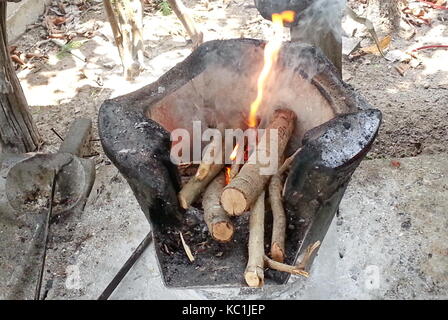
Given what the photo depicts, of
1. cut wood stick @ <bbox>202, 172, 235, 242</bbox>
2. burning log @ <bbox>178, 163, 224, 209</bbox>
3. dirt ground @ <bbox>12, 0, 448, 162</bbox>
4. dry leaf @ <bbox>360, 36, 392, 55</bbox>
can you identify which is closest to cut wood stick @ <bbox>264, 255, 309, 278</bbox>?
cut wood stick @ <bbox>202, 172, 235, 242</bbox>

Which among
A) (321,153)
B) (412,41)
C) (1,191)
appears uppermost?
(321,153)

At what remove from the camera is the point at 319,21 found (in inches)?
130

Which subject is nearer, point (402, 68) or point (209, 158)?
point (209, 158)

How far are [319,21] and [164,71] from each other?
2.34 meters

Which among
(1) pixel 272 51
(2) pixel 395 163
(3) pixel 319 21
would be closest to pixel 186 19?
(3) pixel 319 21

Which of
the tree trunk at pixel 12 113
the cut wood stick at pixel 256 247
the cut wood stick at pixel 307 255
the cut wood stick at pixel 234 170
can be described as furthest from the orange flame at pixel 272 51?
the tree trunk at pixel 12 113

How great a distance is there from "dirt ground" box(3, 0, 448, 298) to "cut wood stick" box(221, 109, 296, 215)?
1142mm

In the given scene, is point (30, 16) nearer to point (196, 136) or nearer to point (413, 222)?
point (196, 136)

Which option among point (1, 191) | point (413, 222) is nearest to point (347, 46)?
point (413, 222)

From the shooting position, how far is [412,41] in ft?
17.4

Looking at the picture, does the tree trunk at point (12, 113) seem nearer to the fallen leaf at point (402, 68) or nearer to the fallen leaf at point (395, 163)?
the fallen leaf at point (395, 163)

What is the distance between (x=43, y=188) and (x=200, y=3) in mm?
3856

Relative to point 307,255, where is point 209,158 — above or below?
above

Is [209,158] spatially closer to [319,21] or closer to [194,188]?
[194,188]
